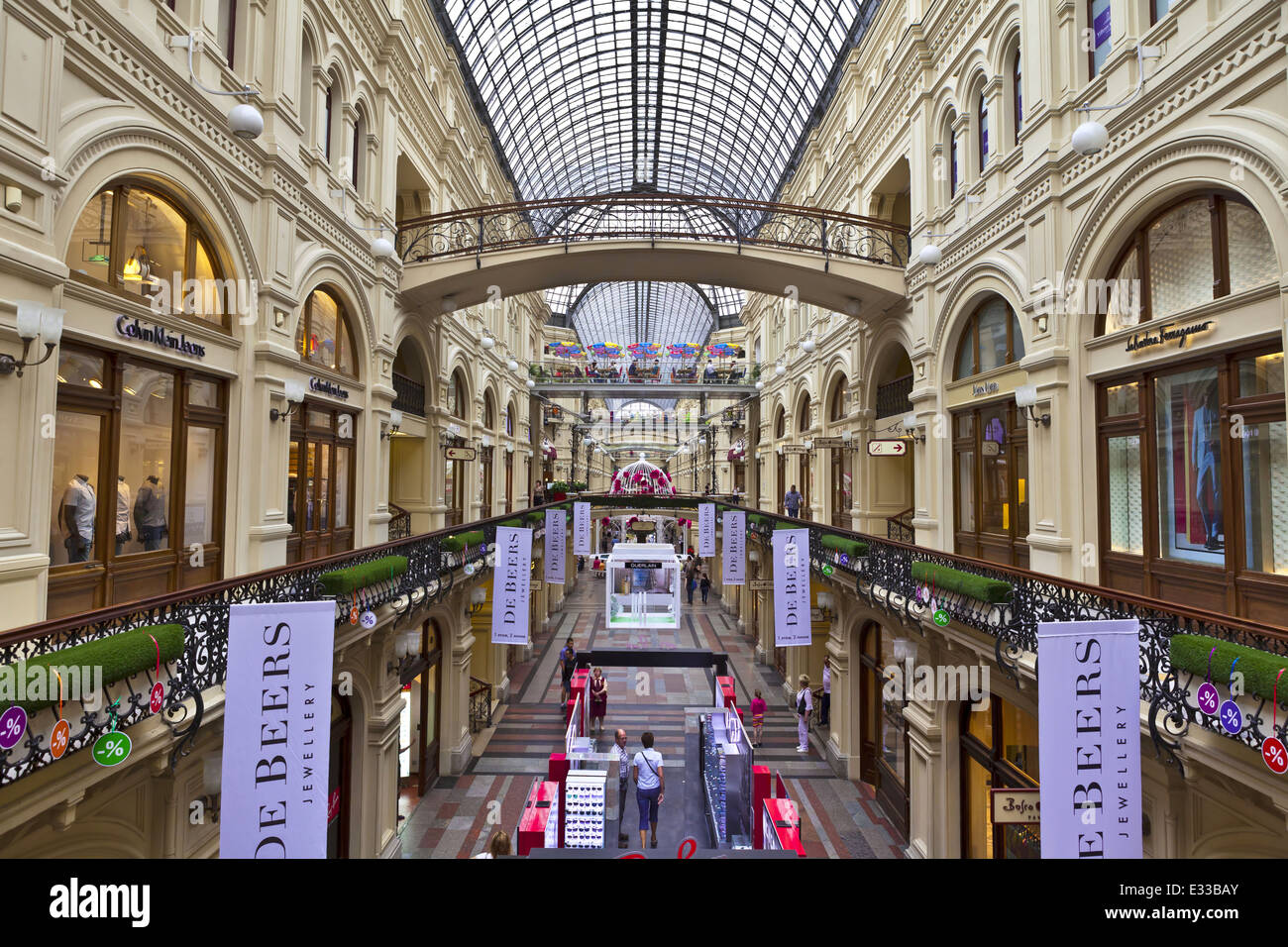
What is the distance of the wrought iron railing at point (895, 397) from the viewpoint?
47.3 ft

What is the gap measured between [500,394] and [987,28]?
17695 millimetres

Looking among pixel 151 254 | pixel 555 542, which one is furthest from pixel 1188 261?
pixel 555 542

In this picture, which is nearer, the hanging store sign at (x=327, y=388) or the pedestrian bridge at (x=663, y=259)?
the hanging store sign at (x=327, y=388)

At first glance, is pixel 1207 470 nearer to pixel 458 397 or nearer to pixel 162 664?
pixel 162 664

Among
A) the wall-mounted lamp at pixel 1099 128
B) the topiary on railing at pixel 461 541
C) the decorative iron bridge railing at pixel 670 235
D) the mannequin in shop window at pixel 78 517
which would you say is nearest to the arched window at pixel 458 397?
the decorative iron bridge railing at pixel 670 235

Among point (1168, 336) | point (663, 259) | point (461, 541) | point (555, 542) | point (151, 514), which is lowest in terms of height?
point (555, 542)

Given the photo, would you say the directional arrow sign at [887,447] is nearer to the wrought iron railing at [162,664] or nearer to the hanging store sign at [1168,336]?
the hanging store sign at [1168,336]

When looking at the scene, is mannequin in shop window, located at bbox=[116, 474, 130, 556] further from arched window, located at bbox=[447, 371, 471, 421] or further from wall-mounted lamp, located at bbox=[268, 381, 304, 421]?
arched window, located at bbox=[447, 371, 471, 421]

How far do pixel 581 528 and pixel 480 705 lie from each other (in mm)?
8393

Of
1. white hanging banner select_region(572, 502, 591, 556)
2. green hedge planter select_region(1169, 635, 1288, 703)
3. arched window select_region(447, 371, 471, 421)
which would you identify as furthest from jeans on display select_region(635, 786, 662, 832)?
white hanging banner select_region(572, 502, 591, 556)

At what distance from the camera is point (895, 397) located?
1499 cm

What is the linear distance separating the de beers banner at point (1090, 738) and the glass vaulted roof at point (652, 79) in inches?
654
